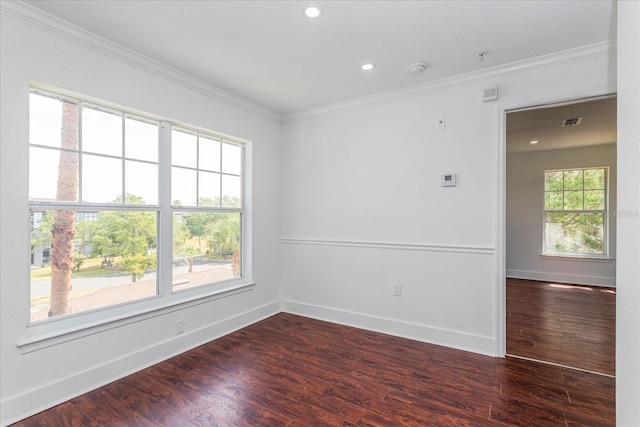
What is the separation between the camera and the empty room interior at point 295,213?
1.92 m

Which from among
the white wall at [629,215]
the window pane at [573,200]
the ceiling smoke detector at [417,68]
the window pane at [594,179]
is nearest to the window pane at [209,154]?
the ceiling smoke detector at [417,68]

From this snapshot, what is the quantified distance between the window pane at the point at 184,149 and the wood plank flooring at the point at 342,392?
70.7 inches

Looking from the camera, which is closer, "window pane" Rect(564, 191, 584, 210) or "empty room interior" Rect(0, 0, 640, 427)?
"empty room interior" Rect(0, 0, 640, 427)

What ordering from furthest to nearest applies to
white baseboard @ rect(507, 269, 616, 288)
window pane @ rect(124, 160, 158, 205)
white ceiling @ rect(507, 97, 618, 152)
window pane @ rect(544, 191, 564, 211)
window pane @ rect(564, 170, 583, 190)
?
window pane @ rect(544, 191, 564, 211), window pane @ rect(564, 170, 583, 190), white baseboard @ rect(507, 269, 616, 288), white ceiling @ rect(507, 97, 618, 152), window pane @ rect(124, 160, 158, 205)

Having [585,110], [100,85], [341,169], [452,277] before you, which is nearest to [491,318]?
[452,277]

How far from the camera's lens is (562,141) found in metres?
5.38

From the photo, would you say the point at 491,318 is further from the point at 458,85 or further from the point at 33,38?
the point at 33,38

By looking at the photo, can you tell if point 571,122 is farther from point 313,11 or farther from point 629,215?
point 629,215

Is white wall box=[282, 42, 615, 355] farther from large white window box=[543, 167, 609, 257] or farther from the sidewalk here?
large white window box=[543, 167, 609, 257]

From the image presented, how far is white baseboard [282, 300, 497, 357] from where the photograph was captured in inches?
112

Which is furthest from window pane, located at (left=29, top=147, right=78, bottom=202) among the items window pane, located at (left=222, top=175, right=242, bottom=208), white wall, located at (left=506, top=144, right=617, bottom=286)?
white wall, located at (left=506, top=144, right=617, bottom=286)

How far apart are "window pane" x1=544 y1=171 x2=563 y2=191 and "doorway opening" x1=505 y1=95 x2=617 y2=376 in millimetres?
16

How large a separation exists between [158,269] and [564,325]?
4.42 metres

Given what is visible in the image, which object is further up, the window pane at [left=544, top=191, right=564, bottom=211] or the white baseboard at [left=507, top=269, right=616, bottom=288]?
the window pane at [left=544, top=191, right=564, bottom=211]
